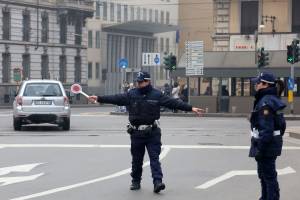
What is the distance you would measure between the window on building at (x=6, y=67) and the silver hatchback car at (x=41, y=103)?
4190 centimetres

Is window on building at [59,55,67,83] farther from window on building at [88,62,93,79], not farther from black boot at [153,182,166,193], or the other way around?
black boot at [153,182,166,193]

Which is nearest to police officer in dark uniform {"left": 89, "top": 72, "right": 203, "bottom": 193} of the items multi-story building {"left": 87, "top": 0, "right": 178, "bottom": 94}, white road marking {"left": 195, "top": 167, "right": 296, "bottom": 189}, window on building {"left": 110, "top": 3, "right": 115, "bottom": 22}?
white road marking {"left": 195, "top": 167, "right": 296, "bottom": 189}

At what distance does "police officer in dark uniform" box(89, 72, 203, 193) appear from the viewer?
1055 centimetres

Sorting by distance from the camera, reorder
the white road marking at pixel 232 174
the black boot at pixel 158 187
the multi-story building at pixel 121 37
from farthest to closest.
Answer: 1. the multi-story building at pixel 121 37
2. the white road marking at pixel 232 174
3. the black boot at pixel 158 187

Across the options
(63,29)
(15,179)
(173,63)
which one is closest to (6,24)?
(63,29)

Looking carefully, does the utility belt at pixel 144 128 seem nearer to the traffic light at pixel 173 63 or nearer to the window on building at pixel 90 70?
the traffic light at pixel 173 63

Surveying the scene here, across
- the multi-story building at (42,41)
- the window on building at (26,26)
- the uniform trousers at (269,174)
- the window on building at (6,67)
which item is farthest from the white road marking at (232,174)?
the window on building at (26,26)

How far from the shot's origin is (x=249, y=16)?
4525 cm

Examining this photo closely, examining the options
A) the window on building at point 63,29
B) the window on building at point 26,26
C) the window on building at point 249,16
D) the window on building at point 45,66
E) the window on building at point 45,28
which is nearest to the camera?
the window on building at point 249,16

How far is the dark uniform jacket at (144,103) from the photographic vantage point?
34.7 ft

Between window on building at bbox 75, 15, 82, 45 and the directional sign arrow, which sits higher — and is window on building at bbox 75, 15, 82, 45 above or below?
above

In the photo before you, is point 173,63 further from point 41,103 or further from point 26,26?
point 26,26

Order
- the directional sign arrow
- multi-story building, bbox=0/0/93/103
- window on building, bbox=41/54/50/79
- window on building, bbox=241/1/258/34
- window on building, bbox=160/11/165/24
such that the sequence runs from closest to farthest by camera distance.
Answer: the directional sign arrow < window on building, bbox=241/1/258/34 < multi-story building, bbox=0/0/93/103 < window on building, bbox=41/54/50/79 < window on building, bbox=160/11/165/24

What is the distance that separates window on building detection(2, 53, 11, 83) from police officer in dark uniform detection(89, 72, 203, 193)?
5484cm
